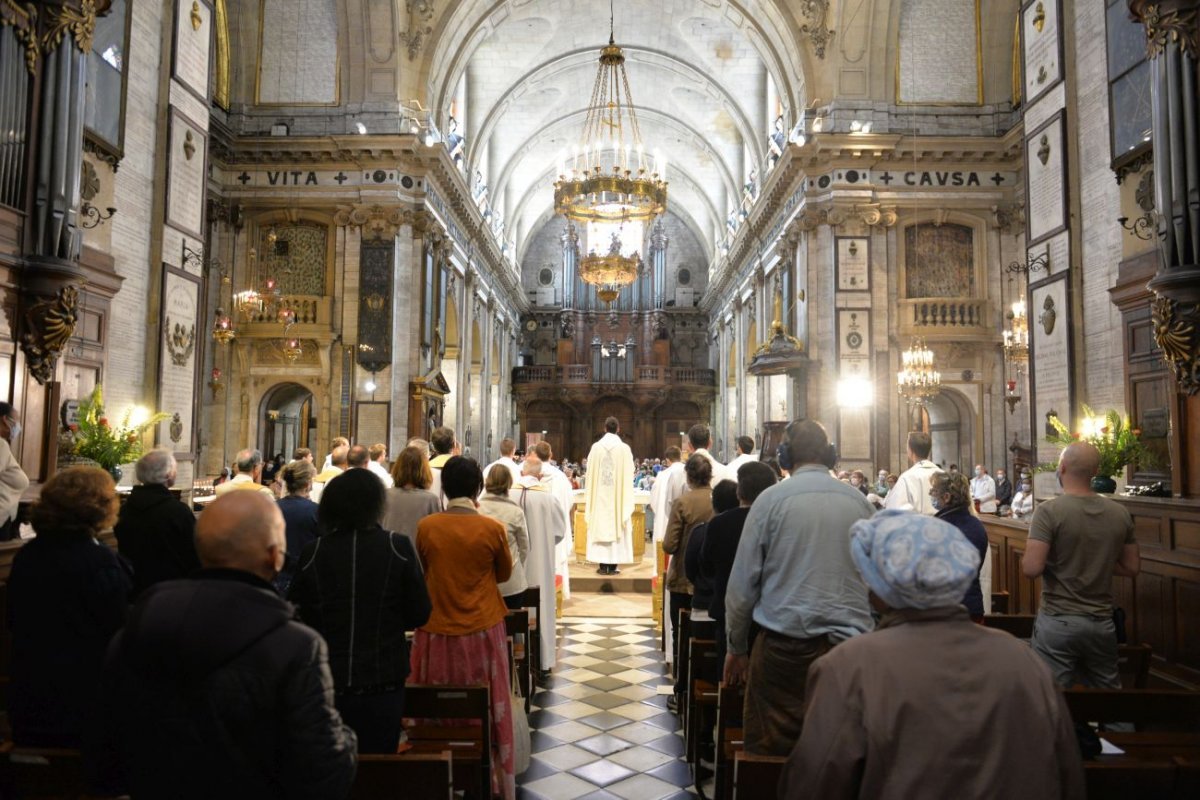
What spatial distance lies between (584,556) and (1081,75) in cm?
920

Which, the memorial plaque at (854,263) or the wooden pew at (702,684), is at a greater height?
the memorial plaque at (854,263)

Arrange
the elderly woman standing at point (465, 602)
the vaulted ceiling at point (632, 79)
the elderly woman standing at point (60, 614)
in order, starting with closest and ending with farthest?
the elderly woman standing at point (60, 614)
the elderly woman standing at point (465, 602)
the vaulted ceiling at point (632, 79)

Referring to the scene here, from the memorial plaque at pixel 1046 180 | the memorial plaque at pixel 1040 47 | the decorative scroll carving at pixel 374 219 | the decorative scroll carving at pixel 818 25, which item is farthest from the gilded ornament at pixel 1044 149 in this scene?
the decorative scroll carving at pixel 374 219

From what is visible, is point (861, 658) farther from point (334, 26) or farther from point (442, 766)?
point (334, 26)

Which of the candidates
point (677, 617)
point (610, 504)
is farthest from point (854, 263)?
point (677, 617)

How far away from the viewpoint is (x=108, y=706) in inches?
80.0

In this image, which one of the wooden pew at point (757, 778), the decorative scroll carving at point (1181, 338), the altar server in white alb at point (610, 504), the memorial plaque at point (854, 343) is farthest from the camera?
the memorial plaque at point (854, 343)

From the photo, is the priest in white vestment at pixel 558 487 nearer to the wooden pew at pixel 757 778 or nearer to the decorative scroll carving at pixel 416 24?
the wooden pew at pixel 757 778

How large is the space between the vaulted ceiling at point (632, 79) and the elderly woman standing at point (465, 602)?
53.8 ft

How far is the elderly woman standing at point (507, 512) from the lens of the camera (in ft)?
16.9

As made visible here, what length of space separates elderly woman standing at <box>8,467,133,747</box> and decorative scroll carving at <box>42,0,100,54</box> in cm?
541

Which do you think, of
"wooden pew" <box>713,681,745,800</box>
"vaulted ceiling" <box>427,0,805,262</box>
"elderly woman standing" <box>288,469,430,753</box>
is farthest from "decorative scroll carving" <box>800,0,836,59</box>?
"elderly woman standing" <box>288,469,430,753</box>

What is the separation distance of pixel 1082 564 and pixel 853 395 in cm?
1227

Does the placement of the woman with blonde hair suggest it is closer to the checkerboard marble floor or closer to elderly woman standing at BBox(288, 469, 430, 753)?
the checkerboard marble floor
